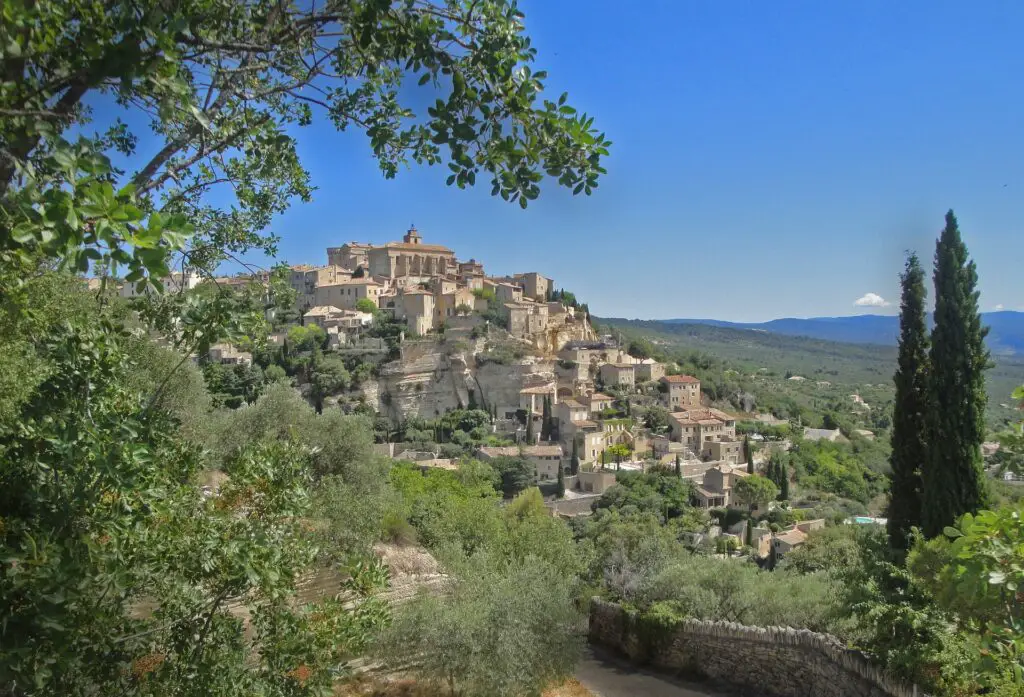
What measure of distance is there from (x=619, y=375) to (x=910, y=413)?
179 ft

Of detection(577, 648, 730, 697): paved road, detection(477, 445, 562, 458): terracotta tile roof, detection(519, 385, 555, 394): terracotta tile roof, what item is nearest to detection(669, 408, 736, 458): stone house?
detection(519, 385, 555, 394): terracotta tile roof

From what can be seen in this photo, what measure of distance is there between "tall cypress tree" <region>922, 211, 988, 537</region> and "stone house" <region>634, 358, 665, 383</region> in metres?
56.5

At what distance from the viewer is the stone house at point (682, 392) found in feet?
207

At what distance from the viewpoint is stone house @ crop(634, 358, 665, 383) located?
66.6m

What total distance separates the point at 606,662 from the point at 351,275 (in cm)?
6803

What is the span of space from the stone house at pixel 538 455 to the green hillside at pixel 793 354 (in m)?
36.5

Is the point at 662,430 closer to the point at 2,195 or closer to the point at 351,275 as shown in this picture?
the point at 351,275

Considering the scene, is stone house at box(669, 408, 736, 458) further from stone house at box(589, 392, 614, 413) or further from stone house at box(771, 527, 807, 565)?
stone house at box(771, 527, 807, 565)

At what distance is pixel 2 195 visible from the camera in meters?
1.99

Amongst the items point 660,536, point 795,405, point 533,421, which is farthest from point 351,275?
point 660,536

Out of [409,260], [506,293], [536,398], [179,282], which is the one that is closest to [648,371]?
[536,398]

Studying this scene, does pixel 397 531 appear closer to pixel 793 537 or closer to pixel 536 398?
pixel 793 537

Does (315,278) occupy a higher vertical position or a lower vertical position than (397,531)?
higher

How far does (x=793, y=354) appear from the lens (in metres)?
164
